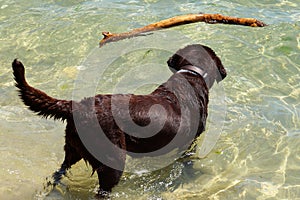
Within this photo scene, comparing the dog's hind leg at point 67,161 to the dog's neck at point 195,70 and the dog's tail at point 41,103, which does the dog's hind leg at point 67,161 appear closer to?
the dog's tail at point 41,103

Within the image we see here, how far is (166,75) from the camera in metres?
5.71

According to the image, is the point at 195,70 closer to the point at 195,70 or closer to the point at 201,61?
the point at 195,70

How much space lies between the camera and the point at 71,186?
387cm

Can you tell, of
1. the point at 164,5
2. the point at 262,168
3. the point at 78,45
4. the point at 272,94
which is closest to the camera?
the point at 262,168

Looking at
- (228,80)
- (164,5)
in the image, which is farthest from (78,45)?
(228,80)

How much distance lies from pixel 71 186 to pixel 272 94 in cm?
274

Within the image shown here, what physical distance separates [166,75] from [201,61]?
1348mm

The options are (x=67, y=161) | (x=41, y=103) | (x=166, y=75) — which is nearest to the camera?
(x=41, y=103)

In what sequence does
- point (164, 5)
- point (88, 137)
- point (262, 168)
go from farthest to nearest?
point (164, 5)
point (262, 168)
point (88, 137)

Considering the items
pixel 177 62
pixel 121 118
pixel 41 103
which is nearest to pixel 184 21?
pixel 177 62

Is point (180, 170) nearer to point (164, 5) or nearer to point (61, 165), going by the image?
point (61, 165)

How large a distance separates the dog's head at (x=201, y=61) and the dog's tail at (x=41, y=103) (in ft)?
5.43

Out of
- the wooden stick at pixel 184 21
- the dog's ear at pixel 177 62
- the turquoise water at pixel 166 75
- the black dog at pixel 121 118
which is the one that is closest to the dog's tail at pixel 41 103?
the black dog at pixel 121 118

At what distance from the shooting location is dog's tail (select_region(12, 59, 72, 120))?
304cm
